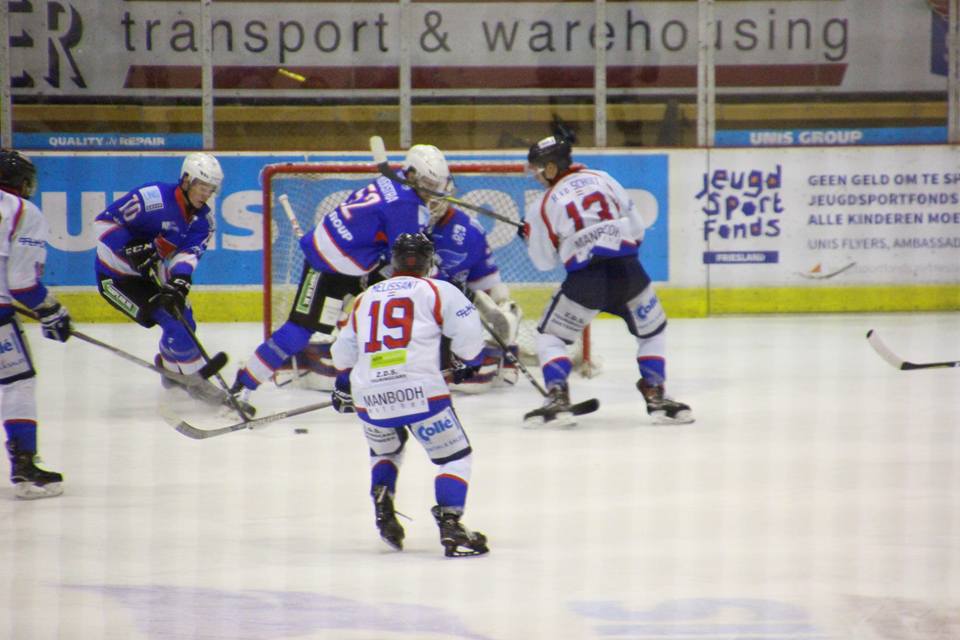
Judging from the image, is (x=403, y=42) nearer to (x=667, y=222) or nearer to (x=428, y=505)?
(x=667, y=222)

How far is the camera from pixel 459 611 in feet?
9.30

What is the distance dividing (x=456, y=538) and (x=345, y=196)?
4483 millimetres

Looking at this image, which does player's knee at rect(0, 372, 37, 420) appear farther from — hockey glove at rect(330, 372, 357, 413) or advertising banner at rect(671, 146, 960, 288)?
advertising banner at rect(671, 146, 960, 288)

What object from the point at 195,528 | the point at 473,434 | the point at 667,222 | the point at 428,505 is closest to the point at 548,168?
the point at 473,434

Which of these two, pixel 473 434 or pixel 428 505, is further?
pixel 473 434

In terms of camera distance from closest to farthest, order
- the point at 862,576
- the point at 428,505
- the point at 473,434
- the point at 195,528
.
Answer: the point at 862,576, the point at 195,528, the point at 428,505, the point at 473,434

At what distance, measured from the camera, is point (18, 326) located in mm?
3957

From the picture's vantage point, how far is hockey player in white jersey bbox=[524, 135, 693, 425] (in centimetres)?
505

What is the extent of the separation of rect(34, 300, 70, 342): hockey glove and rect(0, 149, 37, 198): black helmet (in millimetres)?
350

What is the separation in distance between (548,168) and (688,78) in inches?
149

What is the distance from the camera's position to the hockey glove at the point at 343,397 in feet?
12.2

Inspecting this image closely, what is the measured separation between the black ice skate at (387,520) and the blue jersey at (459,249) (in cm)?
215

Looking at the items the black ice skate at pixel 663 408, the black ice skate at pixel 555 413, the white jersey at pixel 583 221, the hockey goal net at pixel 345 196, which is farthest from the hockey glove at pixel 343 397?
the hockey goal net at pixel 345 196

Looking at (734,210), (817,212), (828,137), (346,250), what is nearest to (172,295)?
(346,250)
